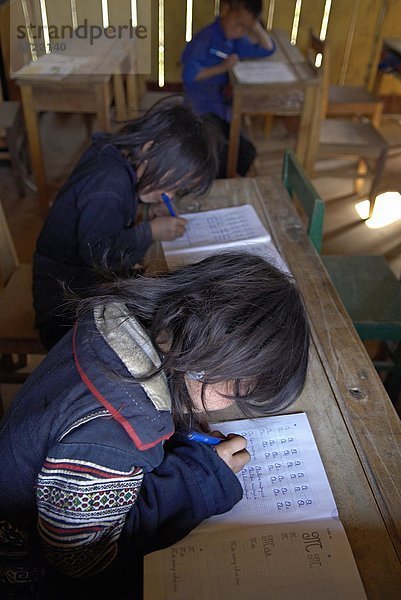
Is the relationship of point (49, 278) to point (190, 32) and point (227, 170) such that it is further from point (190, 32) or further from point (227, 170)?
point (190, 32)

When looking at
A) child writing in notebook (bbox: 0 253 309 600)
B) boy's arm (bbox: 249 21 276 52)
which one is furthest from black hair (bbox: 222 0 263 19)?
child writing in notebook (bbox: 0 253 309 600)

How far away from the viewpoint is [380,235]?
113 inches

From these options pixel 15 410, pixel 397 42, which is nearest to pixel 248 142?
pixel 397 42

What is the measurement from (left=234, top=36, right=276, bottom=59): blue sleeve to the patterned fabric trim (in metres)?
2.70

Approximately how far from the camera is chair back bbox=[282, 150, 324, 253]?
1.35m

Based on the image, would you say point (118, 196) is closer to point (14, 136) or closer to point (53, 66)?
point (53, 66)

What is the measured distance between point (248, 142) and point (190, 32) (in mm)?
1988

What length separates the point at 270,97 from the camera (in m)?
2.44

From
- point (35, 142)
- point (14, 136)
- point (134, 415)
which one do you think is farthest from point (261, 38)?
point (134, 415)

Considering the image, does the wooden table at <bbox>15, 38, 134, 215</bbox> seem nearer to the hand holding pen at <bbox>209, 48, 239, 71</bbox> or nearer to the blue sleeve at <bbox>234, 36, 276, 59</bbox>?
the hand holding pen at <bbox>209, 48, 239, 71</bbox>

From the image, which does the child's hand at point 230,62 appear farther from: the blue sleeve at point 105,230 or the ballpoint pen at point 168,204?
the blue sleeve at point 105,230

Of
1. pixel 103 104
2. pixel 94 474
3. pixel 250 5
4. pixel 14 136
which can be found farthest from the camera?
pixel 14 136

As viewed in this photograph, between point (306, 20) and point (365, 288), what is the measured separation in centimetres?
326

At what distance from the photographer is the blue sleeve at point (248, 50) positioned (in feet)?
9.33
